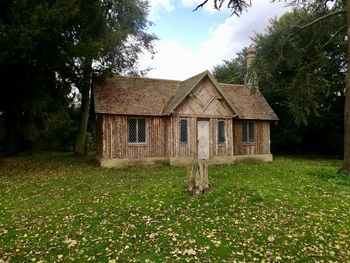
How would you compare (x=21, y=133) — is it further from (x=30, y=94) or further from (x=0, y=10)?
(x=0, y=10)

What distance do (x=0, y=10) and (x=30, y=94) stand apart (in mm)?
5019

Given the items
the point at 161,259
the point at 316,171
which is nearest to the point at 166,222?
the point at 161,259

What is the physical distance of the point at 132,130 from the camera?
19500 millimetres

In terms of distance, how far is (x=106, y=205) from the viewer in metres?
9.87

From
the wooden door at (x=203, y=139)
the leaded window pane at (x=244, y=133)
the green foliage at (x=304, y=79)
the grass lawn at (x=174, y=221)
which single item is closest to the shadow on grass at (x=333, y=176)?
the grass lawn at (x=174, y=221)

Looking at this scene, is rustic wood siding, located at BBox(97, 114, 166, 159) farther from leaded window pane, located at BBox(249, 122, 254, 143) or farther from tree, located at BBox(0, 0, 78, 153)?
leaded window pane, located at BBox(249, 122, 254, 143)

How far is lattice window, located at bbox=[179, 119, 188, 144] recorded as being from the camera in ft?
65.4

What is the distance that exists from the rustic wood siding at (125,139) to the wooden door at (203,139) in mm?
2200

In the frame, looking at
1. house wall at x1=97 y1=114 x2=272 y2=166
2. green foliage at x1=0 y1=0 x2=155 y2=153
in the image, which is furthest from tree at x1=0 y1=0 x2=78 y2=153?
house wall at x1=97 y1=114 x2=272 y2=166

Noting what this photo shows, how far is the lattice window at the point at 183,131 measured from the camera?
1994cm

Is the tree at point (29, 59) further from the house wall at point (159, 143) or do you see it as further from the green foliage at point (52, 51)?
the house wall at point (159, 143)

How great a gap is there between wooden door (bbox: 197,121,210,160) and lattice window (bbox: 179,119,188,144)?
33.0 inches

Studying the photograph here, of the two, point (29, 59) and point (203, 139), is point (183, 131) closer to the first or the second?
point (203, 139)

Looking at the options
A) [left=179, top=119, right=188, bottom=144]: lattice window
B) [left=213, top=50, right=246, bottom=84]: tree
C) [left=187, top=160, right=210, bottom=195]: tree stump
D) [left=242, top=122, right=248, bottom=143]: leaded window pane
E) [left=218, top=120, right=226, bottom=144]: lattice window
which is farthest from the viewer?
[left=213, top=50, right=246, bottom=84]: tree
